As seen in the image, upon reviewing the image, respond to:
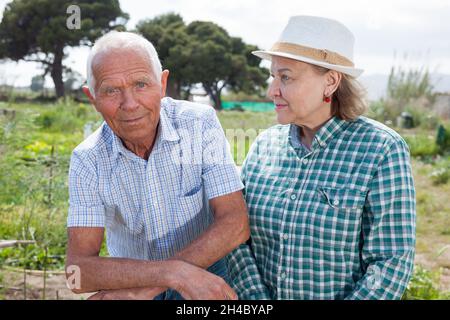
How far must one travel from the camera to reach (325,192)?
5.74ft

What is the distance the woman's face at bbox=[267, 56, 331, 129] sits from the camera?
177 cm

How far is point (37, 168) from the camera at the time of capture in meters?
3.64

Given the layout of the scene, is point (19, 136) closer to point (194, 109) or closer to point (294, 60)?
point (194, 109)

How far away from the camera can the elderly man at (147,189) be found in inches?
66.7

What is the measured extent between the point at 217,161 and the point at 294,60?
0.39 metres

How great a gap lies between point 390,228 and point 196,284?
579mm

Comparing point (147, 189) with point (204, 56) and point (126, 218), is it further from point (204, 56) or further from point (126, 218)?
point (204, 56)

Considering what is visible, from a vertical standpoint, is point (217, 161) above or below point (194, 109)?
below

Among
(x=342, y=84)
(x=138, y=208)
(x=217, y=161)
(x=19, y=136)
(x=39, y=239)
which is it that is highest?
(x=342, y=84)

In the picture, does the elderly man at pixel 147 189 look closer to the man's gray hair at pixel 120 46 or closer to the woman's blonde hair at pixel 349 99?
the man's gray hair at pixel 120 46

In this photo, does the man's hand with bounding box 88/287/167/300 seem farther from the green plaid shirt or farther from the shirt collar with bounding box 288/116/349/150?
the shirt collar with bounding box 288/116/349/150

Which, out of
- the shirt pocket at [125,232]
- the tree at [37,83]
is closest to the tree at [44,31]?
the tree at [37,83]

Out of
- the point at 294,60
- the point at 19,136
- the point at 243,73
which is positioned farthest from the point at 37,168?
the point at 294,60
